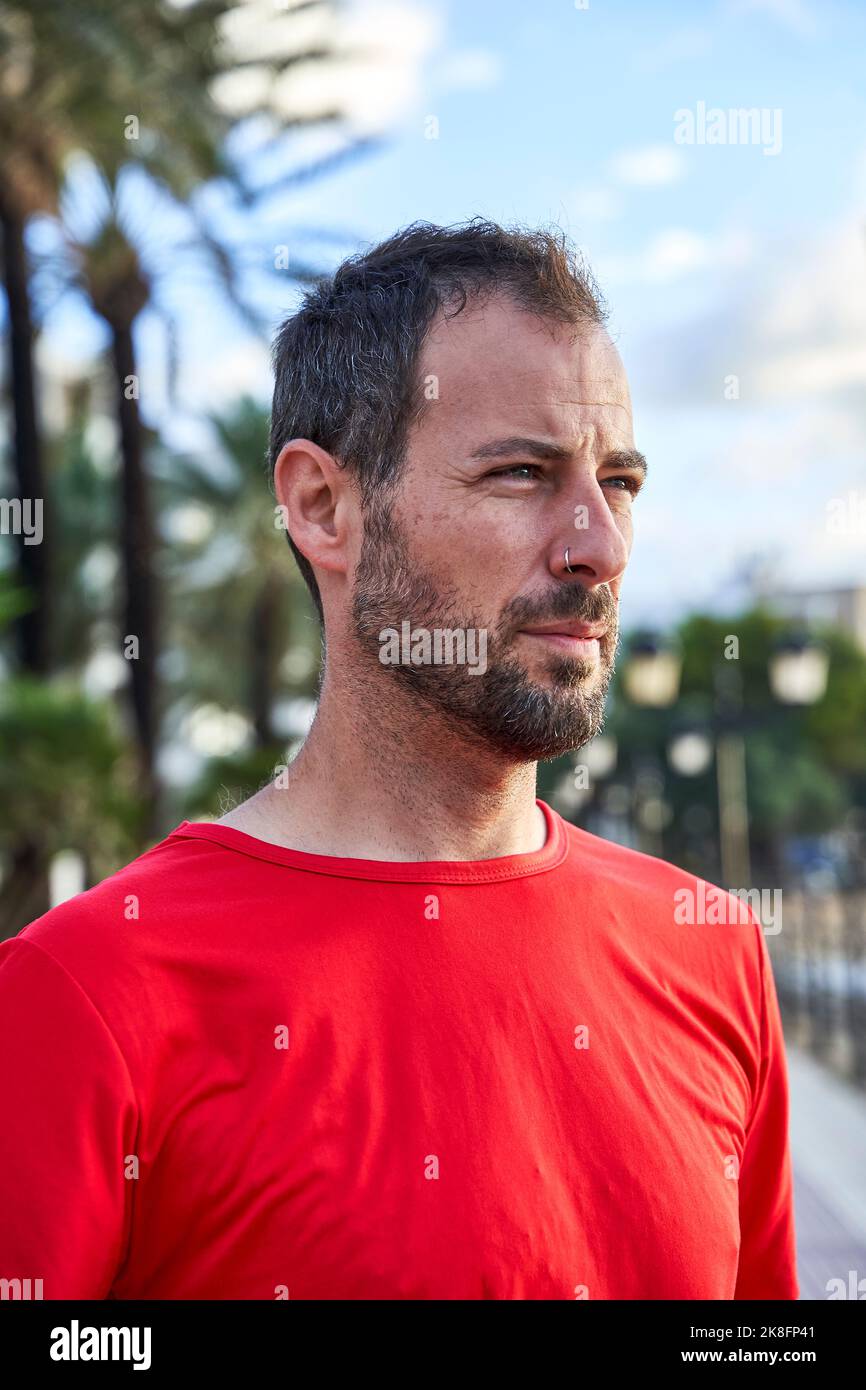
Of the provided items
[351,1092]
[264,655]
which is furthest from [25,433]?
[351,1092]

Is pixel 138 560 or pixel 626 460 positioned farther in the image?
pixel 138 560

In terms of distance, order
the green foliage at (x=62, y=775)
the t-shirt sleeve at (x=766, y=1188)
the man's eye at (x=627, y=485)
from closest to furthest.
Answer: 1. the man's eye at (x=627, y=485)
2. the t-shirt sleeve at (x=766, y=1188)
3. the green foliage at (x=62, y=775)

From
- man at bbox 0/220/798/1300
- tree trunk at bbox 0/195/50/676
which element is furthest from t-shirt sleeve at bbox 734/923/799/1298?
tree trunk at bbox 0/195/50/676

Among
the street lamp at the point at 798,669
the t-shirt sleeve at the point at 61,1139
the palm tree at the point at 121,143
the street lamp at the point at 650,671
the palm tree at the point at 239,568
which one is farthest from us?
the palm tree at the point at 239,568

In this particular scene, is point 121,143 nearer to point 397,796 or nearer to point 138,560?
point 138,560

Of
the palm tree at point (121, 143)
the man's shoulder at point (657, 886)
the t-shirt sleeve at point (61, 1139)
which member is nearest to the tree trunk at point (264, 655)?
the palm tree at point (121, 143)

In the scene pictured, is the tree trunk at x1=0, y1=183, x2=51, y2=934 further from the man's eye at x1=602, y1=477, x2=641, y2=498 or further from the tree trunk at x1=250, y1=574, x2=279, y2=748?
the man's eye at x1=602, y1=477, x2=641, y2=498

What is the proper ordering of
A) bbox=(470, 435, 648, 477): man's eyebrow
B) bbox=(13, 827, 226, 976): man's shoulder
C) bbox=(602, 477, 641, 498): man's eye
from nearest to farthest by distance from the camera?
bbox=(13, 827, 226, 976): man's shoulder → bbox=(470, 435, 648, 477): man's eyebrow → bbox=(602, 477, 641, 498): man's eye

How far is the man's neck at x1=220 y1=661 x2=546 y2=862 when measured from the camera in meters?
1.81

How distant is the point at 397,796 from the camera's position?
1825 mm

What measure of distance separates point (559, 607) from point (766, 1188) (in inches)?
35.6

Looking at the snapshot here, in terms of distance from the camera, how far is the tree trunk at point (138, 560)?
13352 mm

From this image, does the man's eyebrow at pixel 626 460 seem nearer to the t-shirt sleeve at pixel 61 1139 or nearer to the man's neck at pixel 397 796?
the man's neck at pixel 397 796

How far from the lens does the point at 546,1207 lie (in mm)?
1604
